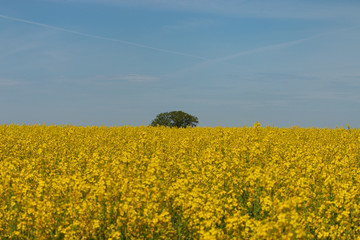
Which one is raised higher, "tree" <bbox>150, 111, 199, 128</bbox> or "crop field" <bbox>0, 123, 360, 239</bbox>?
"tree" <bbox>150, 111, 199, 128</bbox>

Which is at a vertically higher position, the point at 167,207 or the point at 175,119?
the point at 175,119

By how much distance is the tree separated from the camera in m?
48.9

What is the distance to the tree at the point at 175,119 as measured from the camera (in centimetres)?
4888

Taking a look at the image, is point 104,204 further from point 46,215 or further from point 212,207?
point 212,207

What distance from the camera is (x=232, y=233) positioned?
5.26 meters

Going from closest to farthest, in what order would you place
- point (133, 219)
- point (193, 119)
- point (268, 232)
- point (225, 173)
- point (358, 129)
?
point (268, 232) < point (133, 219) < point (225, 173) < point (358, 129) < point (193, 119)

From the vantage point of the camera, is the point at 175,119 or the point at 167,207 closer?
the point at 167,207

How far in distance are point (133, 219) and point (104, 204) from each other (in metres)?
0.96

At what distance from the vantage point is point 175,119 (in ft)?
162

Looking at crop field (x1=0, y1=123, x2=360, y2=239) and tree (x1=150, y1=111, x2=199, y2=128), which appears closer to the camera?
crop field (x1=0, y1=123, x2=360, y2=239)

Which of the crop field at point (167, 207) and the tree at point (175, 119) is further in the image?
the tree at point (175, 119)

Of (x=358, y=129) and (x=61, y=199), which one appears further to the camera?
(x=358, y=129)

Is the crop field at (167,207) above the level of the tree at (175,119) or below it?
below

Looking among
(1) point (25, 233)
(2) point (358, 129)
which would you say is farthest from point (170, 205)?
(2) point (358, 129)
